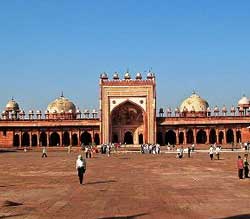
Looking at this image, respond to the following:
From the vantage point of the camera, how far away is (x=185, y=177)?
16.6 meters

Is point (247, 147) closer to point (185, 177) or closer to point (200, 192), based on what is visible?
point (185, 177)

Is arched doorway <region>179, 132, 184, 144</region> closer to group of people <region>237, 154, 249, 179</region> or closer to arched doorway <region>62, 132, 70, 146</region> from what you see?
arched doorway <region>62, 132, 70, 146</region>

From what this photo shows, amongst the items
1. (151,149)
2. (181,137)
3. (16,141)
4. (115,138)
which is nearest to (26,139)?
(16,141)

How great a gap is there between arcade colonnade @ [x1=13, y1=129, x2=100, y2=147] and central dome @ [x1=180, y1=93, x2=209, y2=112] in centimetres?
1569

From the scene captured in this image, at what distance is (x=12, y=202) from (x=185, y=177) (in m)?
7.70

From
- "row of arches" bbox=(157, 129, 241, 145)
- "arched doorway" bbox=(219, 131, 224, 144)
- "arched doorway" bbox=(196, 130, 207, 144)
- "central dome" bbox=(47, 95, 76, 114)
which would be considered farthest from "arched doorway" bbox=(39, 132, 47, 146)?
"arched doorway" bbox=(219, 131, 224, 144)

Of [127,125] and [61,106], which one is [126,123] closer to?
[127,125]

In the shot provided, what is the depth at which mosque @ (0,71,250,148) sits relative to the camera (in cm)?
5781

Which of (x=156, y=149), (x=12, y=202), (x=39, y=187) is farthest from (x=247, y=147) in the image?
(x=12, y=202)

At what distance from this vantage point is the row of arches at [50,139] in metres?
61.7

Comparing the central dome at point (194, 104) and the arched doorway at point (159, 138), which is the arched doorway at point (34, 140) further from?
the central dome at point (194, 104)

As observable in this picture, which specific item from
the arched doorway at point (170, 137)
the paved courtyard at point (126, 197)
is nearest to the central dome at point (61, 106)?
the arched doorway at point (170, 137)

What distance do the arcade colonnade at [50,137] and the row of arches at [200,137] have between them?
28.8 feet

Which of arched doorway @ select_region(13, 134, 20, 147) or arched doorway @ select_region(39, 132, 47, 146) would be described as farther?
arched doorway @ select_region(39, 132, 47, 146)
